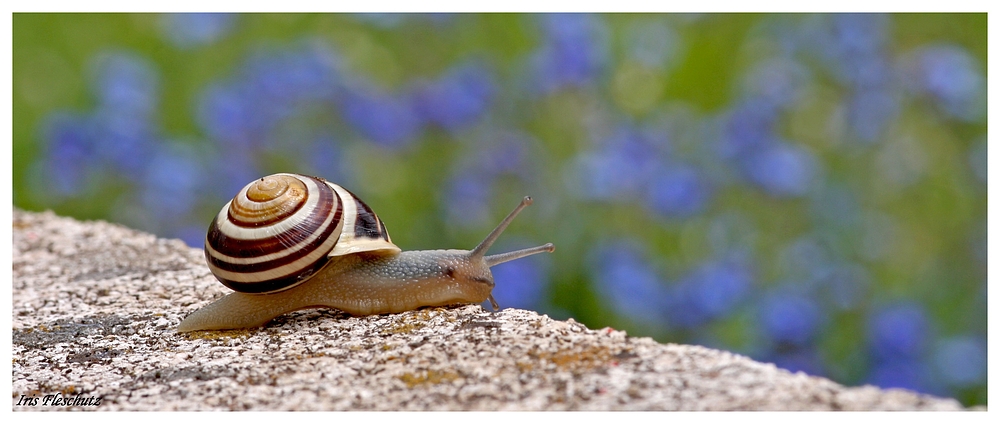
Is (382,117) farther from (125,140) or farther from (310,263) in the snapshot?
(310,263)

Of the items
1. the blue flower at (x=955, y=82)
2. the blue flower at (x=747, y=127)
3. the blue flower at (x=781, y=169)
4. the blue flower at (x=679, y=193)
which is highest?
the blue flower at (x=955, y=82)

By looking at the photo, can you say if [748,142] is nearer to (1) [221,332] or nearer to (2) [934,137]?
(2) [934,137]

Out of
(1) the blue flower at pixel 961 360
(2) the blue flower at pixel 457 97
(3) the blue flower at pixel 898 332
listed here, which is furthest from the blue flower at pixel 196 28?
(1) the blue flower at pixel 961 360

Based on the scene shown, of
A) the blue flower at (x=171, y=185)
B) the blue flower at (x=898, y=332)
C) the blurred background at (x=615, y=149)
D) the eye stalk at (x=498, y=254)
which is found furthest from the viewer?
the blue flower at (x=171, y=185)

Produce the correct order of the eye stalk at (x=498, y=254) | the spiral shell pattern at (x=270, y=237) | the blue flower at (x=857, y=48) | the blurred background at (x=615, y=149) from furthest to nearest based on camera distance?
1. the blue flower at (x=857, y=48)
2. the blurred background at (x=615, y=149)
3. the eye stalk at (x=498, y=254)
4. the spiral shell pattern at (x=270, y=237)

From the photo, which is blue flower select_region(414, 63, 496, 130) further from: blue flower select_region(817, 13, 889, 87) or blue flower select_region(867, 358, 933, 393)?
blue flower select_region(867, 358, 933, 393)

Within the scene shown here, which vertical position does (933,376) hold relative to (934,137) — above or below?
below

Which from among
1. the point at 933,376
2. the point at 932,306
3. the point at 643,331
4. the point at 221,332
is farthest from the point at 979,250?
the point at 221,332

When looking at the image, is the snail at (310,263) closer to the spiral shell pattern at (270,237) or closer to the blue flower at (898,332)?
the spiral shell pattern at (270,237)
